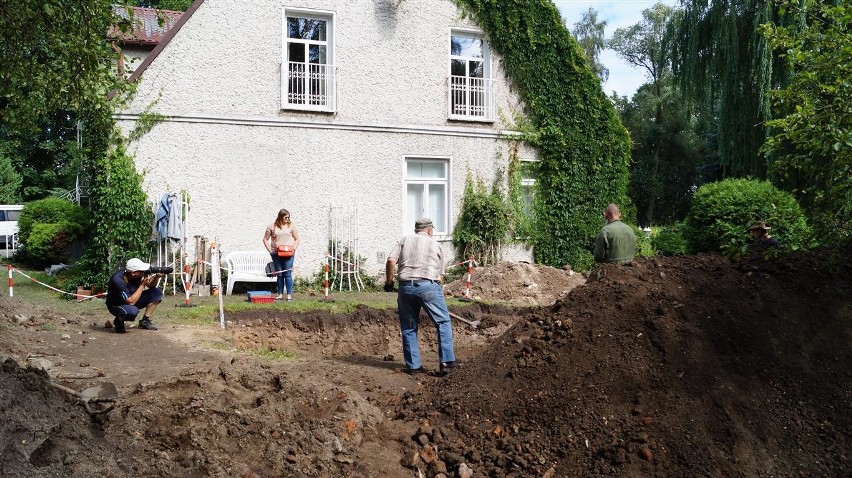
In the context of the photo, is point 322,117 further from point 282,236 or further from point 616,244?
point 616,244

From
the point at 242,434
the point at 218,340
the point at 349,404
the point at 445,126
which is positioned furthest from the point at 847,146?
the point at 445,126

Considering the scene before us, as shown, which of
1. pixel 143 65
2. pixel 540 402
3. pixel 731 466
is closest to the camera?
pixel 731 466

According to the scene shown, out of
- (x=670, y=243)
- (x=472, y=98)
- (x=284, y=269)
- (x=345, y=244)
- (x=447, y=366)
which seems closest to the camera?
(x=447, y=366)

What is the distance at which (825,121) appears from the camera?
19.6 ft

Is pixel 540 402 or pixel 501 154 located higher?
pixel 501 154

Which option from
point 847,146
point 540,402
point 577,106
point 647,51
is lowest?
point 540,402

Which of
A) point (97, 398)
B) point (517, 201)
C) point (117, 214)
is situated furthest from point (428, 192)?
point (97, 398)

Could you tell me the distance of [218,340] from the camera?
10188 mm

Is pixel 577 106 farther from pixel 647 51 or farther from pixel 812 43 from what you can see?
pixel 647 51

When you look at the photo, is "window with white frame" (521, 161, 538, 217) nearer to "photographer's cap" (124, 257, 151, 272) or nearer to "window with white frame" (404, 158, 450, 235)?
"window with white frame" (404, 158, 450, 235)

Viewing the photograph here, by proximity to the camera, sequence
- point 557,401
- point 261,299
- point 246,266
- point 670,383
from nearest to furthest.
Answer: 1. point 670,383
2. point 557,401
3. point 261,299
4. point 246,266

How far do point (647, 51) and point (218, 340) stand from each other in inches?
1817

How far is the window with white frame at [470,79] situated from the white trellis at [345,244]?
3.68 metres

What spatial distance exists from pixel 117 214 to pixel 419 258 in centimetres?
838
